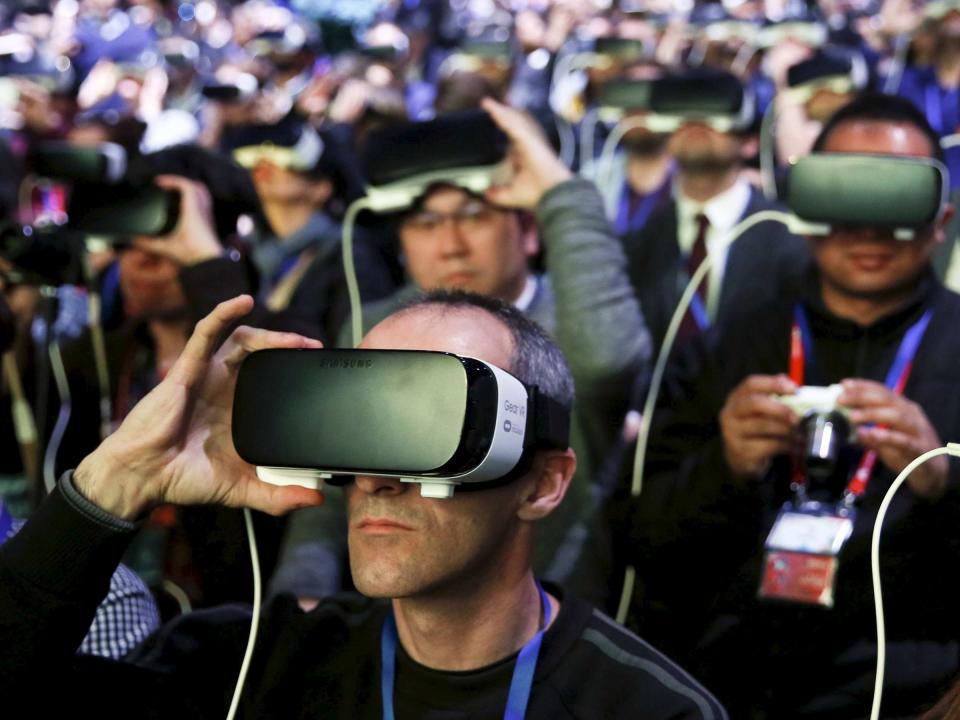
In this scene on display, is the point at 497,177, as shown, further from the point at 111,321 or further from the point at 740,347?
the point at 111,321

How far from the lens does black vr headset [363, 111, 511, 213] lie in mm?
2236

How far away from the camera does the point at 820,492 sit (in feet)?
6.40

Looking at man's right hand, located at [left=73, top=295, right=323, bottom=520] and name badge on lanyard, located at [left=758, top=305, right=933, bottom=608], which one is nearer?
man's right hand, located at [left=73, top=295, right=323, bottom=520]

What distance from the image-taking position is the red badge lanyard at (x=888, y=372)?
6.24 ft

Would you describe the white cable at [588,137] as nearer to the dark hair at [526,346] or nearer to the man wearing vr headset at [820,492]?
the man wearing vr headset at [820,492]

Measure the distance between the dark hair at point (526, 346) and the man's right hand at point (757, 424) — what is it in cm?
41

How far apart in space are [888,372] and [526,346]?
0.74 metres

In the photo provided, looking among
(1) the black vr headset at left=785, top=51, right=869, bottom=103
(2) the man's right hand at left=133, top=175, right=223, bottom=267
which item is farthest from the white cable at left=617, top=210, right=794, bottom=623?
(1) the black vr headset at left=785, top=51, right=869, bottom=103

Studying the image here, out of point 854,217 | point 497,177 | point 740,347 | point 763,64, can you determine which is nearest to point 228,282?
point 497,177

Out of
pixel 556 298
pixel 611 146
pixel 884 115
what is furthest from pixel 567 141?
pixel 556 298

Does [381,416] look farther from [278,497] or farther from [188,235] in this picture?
[188,235]

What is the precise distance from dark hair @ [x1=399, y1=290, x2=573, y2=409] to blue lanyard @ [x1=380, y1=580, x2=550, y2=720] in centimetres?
23

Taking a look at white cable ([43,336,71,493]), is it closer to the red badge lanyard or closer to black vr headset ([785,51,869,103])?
the red badge lanyard

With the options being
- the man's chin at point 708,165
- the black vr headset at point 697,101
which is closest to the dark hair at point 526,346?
the black vr headset at point 697,101
